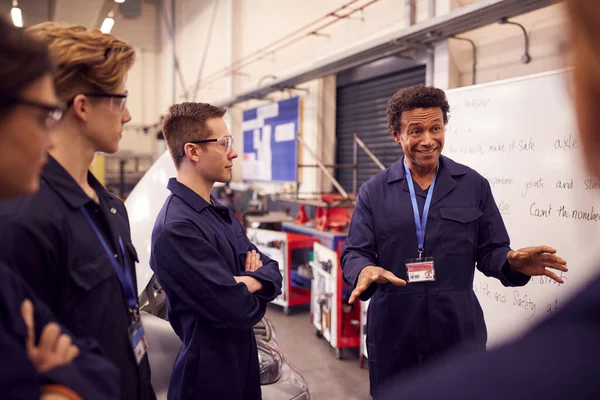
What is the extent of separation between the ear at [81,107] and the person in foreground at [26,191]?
35cm

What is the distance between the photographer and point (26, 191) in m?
0.67

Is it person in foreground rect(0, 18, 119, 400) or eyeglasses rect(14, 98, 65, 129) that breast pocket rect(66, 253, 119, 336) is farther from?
eyeglasses rect(14, 98, 65, 129)

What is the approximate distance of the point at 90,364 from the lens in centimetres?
82

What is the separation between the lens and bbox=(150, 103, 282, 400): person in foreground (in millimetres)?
1449

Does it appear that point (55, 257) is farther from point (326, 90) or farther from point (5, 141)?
point (326, 90)

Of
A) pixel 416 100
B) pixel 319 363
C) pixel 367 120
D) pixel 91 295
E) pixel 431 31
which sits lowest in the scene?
pixel 319 363

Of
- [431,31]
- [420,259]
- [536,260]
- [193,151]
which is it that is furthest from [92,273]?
[431,31]

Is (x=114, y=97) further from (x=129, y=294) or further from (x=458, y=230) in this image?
(x=458, y=230)

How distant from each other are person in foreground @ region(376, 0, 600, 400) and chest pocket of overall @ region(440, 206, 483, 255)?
1340 millimetres

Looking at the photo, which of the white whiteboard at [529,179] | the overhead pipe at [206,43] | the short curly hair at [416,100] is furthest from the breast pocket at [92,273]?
the overhead pipe at [206,43]

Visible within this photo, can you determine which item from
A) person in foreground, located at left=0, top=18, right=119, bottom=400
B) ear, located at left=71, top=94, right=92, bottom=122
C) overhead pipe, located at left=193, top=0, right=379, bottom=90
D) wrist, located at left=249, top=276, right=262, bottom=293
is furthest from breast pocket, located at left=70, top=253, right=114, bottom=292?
overhead pipe, located at left=193, top=0, right=379, bottom=90

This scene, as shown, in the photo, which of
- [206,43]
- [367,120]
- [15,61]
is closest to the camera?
[15,61]

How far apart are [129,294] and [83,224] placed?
226 millimetres

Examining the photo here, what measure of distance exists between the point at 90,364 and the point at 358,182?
174 inches
